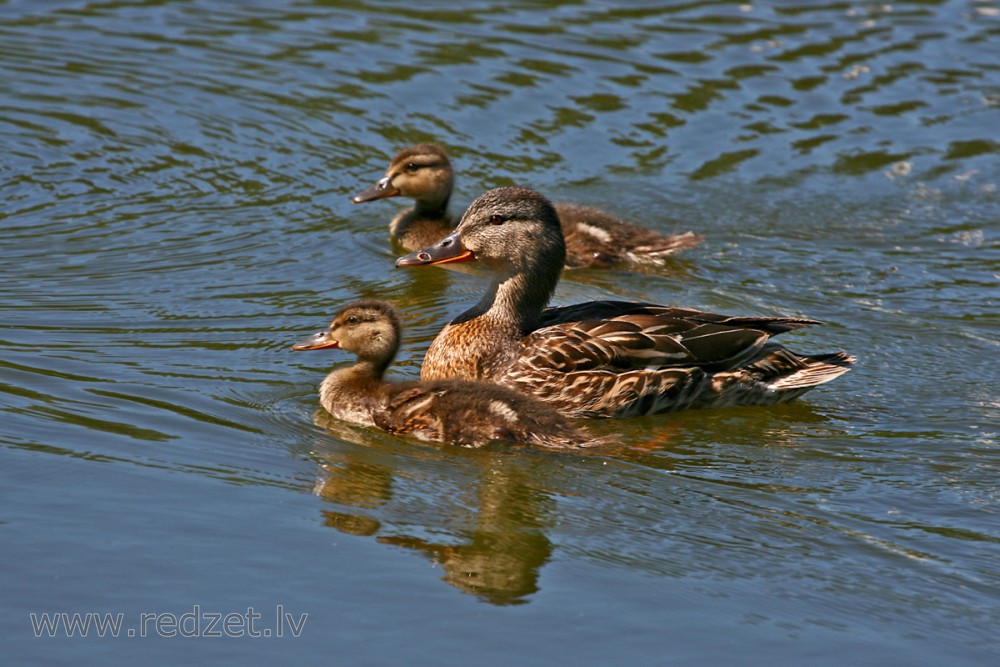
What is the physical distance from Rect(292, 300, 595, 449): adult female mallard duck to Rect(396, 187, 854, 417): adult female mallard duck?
1.13 feet

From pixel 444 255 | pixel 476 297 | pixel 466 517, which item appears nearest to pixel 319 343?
pixel 444 255

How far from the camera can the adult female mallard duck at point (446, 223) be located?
10203 mm

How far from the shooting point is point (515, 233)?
802 centimetres

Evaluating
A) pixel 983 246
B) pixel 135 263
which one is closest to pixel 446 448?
pixel 135 263

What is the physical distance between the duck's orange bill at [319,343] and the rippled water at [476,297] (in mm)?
257

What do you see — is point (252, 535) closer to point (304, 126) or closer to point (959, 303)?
point (959, 303)

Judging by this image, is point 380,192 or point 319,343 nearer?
point 319,343

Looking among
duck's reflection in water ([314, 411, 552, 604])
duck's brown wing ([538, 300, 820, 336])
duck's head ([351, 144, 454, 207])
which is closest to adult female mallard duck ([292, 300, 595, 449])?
duck's reflection in water ([314, 411, 552, 604])

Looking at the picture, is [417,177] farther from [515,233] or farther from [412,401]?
[412,401]

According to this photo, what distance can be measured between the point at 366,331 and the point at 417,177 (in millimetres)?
3562

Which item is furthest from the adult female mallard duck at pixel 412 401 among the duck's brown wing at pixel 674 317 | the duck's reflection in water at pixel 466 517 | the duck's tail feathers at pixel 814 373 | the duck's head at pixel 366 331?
the duck's tail feathers at pixel 814 373

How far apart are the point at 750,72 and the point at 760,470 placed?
781 centimetres

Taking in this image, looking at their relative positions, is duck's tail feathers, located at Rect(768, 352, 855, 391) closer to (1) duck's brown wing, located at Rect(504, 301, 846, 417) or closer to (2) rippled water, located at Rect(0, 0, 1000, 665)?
(1) duck's brown wing, located at Rect(504, 301, 846, 417)

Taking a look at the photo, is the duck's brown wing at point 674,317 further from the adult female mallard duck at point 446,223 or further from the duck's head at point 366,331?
the adult female mallard duck at point 446,223
